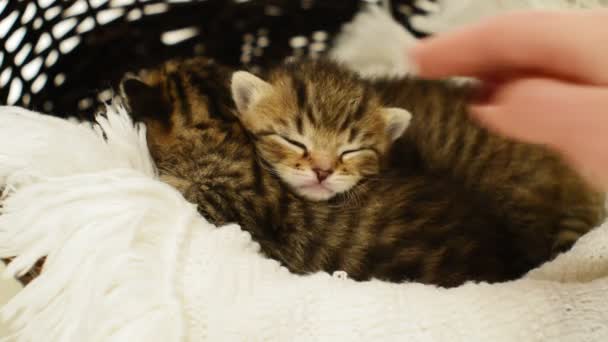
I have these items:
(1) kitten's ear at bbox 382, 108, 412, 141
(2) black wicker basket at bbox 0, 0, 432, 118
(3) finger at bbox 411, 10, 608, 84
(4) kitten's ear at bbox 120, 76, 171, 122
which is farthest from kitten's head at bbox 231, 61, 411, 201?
(3) finger at bbox 411, 10, 608, 84

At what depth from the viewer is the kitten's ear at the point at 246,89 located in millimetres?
977

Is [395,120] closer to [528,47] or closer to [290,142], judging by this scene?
[290,142]

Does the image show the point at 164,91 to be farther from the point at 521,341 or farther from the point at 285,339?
the point at 521,341

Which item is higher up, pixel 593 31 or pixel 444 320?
pixel 593 31

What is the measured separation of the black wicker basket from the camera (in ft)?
3.47

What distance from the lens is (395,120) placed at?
102 cm

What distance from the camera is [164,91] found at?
3.21ft

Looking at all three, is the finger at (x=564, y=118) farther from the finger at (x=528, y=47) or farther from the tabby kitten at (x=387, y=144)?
the tabby kitten at (x=387, y=144)

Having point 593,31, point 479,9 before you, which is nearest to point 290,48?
point 479,9

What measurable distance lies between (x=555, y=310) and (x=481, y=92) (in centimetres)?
33

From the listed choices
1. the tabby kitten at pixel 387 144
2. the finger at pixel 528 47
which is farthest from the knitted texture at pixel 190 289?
the finger at pixel 528 47

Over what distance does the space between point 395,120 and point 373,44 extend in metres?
0.42

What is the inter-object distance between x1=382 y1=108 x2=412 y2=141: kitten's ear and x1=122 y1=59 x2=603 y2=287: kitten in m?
0.08

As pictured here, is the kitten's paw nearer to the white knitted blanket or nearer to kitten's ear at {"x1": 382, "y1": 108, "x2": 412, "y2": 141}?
kitten's ear at {"x1": 382, "y1": 108, "x2": 412, "y2": 141}
